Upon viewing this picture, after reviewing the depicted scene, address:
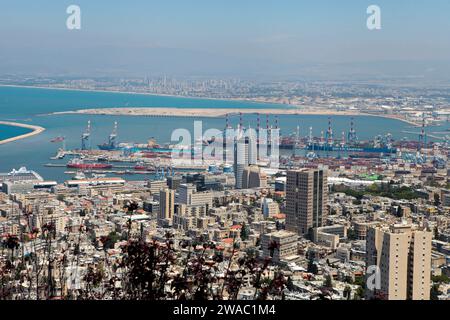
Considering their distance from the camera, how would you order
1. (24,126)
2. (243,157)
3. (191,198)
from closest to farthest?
(191,198) → (243,157) → (24,126)

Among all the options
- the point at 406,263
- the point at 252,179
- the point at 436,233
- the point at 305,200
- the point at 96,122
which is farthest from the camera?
the point at 96,122

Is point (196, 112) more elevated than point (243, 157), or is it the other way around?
point (196, 112)

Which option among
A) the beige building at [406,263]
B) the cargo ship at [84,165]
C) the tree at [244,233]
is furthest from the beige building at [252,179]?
the beige building at [406,263]

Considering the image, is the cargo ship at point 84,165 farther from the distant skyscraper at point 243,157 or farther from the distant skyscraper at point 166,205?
the distant skyscraper at point 166,205

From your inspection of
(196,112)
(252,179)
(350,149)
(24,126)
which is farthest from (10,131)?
(252,179)

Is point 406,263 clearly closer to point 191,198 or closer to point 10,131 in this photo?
point 191,198
